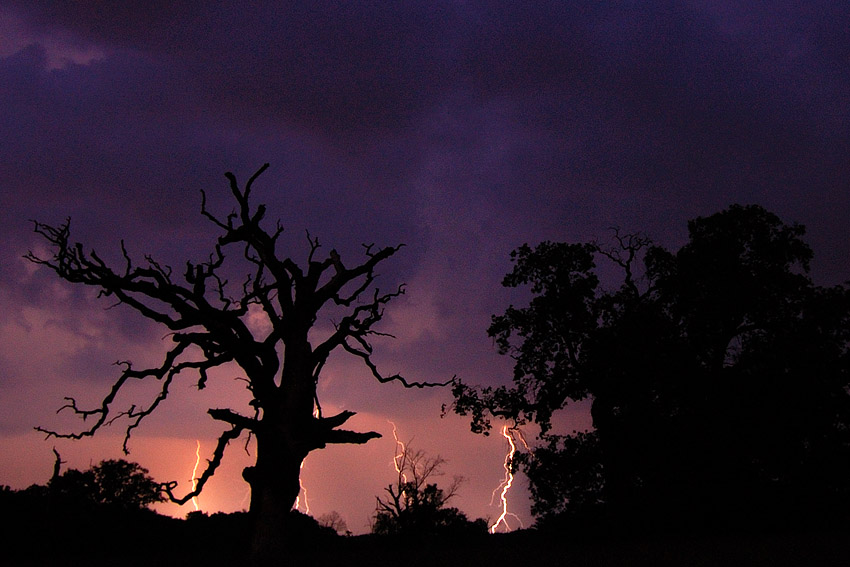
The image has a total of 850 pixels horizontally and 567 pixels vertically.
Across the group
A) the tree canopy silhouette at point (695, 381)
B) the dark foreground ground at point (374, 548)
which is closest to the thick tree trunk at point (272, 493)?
the dark foreground ground at point (374, 548)

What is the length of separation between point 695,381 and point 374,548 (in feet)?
45.6

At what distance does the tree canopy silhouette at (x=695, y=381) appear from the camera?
83.9 ft

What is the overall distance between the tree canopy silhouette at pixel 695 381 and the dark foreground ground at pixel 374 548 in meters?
1.65

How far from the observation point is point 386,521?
34.8 m

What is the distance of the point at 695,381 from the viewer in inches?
1066

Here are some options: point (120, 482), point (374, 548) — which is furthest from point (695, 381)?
point (120, 482)

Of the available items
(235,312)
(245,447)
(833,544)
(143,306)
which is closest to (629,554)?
(833,544)

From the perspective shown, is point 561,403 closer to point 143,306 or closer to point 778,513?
point 778,513

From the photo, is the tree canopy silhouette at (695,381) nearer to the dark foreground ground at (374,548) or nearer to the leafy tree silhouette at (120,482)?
the dark foreground ground at (374,548)

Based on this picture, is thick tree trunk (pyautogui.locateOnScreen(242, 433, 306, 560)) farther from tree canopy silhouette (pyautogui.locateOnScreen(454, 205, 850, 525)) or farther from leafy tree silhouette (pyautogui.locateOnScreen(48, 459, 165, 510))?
leafy tree silhouette (pyautogui.locateOnScreen(48, 459, 165, 510))

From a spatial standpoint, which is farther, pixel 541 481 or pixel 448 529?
pixel 448 529

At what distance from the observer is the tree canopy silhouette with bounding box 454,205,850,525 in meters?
25.6

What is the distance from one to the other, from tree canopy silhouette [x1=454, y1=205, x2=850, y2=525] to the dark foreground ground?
1649mm

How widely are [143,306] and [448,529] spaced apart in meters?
21.4
